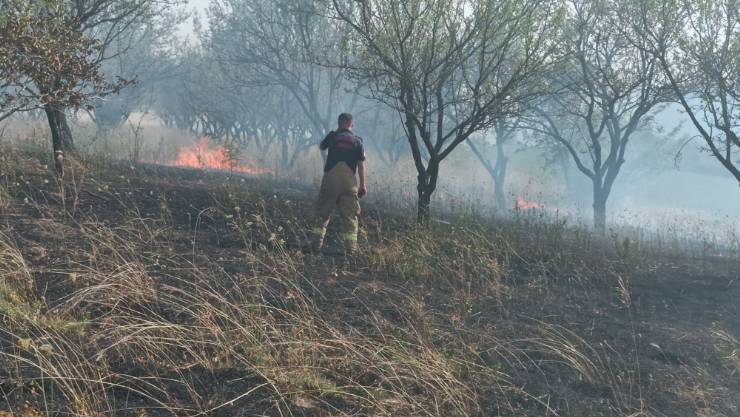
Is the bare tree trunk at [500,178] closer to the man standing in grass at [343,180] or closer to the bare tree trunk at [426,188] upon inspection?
the bare tree trunk at [426,188]

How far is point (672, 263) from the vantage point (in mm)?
10031

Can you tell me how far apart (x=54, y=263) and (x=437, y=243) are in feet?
16.0

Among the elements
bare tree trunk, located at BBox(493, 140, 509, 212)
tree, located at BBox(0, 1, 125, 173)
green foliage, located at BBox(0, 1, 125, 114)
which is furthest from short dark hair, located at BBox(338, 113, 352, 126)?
bare tree trunk, located at BBox(493, 140, 509, 212)

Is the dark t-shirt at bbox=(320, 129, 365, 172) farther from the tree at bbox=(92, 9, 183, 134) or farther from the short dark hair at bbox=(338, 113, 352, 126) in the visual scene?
the tree at bbox=(92, 9, 183, 134)

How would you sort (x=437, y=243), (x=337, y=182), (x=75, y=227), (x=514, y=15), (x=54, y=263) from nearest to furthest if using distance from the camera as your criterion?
(x=54, y=263)
(x=75, y=227)
(x=337, y=182)
(x=437, y=243)
(x=514, y=15)

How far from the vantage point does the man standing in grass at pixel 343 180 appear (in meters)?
7.64

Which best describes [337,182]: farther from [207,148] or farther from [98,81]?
[207,148]

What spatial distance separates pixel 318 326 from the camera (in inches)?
184

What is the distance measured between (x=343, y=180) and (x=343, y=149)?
404 mm

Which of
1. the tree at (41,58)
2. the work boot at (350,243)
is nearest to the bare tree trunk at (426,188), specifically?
the work boot at (350,243)

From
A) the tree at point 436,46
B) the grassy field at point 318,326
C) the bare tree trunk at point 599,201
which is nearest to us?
the grassy field at point 318,326

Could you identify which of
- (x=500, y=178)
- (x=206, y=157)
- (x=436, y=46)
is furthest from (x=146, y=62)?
(x=436, y=46)

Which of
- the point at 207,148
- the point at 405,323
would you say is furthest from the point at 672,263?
the point at 207,148

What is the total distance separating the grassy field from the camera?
11.3 feet
